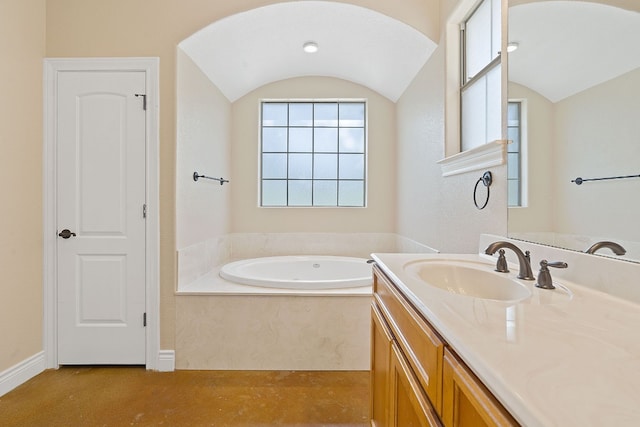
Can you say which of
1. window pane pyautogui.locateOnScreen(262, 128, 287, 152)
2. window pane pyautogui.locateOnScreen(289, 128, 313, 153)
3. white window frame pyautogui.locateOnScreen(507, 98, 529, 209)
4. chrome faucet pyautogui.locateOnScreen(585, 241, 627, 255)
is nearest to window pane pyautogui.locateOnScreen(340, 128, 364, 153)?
window pane pyautogui.locateOnScreen(289, 128, 313, 153)

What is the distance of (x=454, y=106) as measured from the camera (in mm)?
2070

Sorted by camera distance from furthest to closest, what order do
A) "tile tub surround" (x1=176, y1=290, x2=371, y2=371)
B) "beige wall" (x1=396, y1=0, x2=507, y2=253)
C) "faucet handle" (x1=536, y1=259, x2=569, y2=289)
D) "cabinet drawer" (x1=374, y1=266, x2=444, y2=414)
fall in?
"tile tub surround" (x1=176, y1=290, x2=371, y2=371)
"beige wall" (x1=396, y1=0, x2=507, y2=253)
"faucet handle" (x1=536, y1=259, x2=569, y2=289)
"cabinet drawer" (x1=374, y1=266, x2=444, y2=414)

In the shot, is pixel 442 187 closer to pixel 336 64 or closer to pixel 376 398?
pixel 376 398

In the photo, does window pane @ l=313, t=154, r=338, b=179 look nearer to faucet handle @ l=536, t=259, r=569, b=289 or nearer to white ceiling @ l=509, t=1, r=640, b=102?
white ceiling @ l=509, t=1, r=640, b=102

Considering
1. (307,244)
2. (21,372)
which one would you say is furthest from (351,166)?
(21,372)

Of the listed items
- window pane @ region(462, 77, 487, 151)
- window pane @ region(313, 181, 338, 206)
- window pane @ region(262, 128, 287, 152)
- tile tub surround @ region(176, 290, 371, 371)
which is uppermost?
window pane @ region(262, 128, 287, 152)

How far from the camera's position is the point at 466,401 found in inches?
23.0

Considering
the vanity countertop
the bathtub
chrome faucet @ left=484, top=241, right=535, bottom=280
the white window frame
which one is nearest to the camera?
the vanity countertop

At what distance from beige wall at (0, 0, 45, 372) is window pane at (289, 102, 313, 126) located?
2104 mm

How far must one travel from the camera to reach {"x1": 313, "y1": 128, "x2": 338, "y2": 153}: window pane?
3586 mm

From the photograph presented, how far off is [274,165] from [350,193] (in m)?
0.91

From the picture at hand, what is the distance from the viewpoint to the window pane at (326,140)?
359cm

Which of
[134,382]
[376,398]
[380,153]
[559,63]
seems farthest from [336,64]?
[134,382]

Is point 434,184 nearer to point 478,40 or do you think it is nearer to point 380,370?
point 478,40
